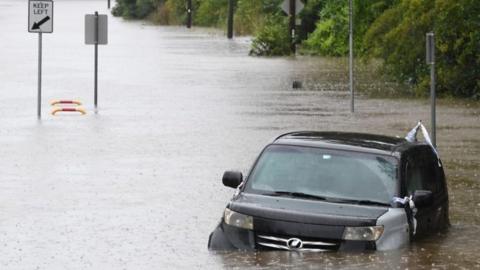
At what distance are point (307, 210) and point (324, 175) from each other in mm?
747

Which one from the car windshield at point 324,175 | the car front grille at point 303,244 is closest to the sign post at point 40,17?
the car windshield at point 324,175

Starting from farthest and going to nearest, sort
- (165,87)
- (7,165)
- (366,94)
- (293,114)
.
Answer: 1. (165,87)
2. (366,94)
3. (293,114)
4. (7,165)

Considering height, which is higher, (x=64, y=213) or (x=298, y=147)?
(x=298, y=147)

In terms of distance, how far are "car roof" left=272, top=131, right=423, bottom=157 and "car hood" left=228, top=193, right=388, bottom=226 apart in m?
0.86

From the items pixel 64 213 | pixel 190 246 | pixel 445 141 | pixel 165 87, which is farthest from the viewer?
pixel 165 87

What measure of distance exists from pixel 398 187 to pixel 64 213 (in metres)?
5.35

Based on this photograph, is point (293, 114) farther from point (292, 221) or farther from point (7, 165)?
point (292, 221)

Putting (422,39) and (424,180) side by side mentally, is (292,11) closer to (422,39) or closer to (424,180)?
(422,39)

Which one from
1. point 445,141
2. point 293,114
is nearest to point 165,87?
point 293,114

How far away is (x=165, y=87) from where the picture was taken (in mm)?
41438

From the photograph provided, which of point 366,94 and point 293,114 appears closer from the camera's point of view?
point 293,114

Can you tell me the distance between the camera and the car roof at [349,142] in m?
13.4

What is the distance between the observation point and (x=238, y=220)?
12633 millimetres

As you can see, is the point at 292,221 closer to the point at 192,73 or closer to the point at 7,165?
the point at 7,165
